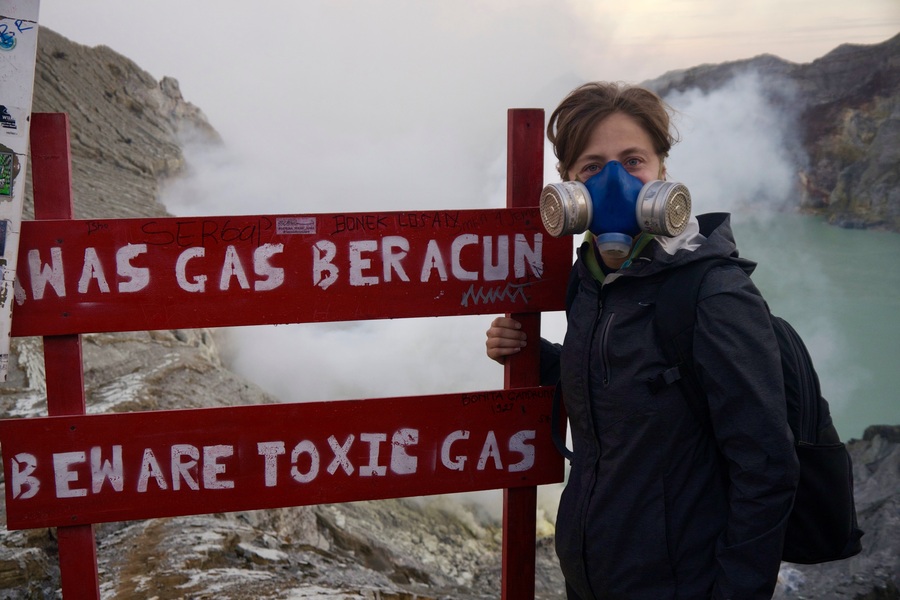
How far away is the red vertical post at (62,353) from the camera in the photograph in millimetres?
2459

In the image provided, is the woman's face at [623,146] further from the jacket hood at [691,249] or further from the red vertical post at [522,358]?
the red vertical post at [522,358]

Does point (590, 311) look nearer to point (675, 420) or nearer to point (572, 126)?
point (675, 420)

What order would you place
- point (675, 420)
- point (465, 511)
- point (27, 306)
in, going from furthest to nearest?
point (465, 511), point (27, 306), point (675, 420)

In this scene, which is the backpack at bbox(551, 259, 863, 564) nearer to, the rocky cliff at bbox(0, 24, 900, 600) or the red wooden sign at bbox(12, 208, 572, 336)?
the red wooden sign at bbox(12, 208, 572, 336)

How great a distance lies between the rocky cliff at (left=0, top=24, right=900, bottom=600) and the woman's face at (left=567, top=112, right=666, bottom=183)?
7.73 ft

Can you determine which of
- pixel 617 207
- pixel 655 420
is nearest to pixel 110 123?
pixel 617 207

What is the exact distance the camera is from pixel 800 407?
1857 millimetres

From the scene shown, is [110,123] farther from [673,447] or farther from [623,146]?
[673,447]

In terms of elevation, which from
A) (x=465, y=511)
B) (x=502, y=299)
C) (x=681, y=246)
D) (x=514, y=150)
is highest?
(x=514, y=150)

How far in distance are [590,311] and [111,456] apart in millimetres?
1630

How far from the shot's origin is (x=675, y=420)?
191 centimetres

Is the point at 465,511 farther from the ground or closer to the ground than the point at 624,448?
closer to the ground

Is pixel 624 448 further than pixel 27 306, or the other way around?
pixel 27 306

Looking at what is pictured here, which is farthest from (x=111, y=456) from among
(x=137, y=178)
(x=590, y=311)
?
(x=137, y=178)
